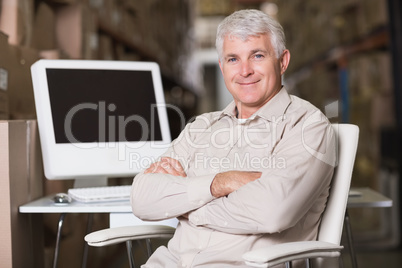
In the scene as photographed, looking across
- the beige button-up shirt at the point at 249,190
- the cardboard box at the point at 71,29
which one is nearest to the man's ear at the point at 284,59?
the beige button-up shirt at the point at 249,190

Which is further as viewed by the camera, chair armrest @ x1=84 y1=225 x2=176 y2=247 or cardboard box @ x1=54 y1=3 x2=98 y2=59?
cardboard box @ x1=54 y1=3 x2=98 y2=59

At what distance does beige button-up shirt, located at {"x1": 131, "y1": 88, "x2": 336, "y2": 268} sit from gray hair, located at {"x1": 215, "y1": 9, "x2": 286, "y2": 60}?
20 cm

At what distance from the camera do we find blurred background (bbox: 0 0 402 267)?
109 inches

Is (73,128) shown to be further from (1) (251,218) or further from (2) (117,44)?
(2) (117,44)

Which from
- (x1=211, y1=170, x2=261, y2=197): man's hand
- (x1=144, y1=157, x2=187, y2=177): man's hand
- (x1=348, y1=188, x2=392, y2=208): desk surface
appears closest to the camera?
(x1=211, y1=170, x2=261, y2=197): man's hand

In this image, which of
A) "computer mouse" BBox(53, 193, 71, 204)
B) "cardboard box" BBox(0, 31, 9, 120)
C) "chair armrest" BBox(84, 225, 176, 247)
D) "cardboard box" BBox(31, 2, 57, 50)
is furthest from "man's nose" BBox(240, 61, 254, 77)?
"cardboard box" BBox(31, 2, 57, 50)

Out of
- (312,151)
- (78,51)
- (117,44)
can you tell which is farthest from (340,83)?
(312,151)

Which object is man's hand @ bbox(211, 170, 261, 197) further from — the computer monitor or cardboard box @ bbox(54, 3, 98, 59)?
cardboard box @ bbox(54, 3, 98, 59)

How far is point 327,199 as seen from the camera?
1804mm

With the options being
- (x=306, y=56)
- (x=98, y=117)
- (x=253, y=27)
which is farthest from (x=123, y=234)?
(x=306, y=56)

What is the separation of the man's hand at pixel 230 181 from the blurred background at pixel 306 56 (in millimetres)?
396

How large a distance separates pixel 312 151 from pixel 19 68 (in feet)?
5.28

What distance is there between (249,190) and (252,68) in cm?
48

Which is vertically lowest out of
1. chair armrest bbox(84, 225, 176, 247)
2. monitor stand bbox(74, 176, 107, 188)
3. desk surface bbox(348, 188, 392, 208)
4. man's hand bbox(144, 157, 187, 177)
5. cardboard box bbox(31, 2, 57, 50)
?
chair armrest bbox(84, 225, 176, 247)
